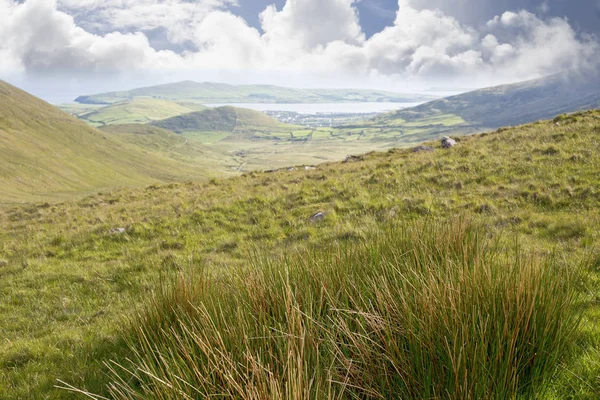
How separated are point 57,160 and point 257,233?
158 metres

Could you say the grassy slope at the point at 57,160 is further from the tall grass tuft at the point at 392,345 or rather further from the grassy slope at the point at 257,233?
the tall grass tuft at the point at 392,345

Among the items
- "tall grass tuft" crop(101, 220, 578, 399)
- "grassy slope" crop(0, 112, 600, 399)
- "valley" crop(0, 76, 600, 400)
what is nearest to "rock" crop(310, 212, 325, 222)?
"valley" crop(0, 76, 600, 400)

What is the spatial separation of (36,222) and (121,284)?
15.3m

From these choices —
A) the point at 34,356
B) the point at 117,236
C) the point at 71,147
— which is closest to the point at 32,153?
the point at 71,147

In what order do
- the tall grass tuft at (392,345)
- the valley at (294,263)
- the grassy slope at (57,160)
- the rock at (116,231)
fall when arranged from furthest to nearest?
1. the grassy slope at (57,160)
2. the rock at (116,231)
3. the valley at (294,263)
4. the tall grass tuft at (392,345)

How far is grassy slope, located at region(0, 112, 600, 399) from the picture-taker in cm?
525

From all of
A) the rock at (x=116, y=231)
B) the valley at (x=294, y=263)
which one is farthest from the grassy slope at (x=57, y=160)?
the valley at (x=294, y=263)

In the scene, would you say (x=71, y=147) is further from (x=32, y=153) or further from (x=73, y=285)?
(x=73, y=285)

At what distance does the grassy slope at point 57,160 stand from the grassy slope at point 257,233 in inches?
3018

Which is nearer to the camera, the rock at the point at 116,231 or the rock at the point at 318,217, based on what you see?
the rock at the point at 318,217

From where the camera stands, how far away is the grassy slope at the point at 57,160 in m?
106

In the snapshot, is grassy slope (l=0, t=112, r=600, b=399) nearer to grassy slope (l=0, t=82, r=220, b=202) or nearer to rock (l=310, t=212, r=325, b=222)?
rock (l=310, t=212, r=325, b=222)

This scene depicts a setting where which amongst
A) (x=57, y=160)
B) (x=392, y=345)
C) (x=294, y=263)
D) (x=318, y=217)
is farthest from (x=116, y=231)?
(x=57, y=160)

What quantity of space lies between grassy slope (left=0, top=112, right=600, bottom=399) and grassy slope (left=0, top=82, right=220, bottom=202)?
76.7 metres
